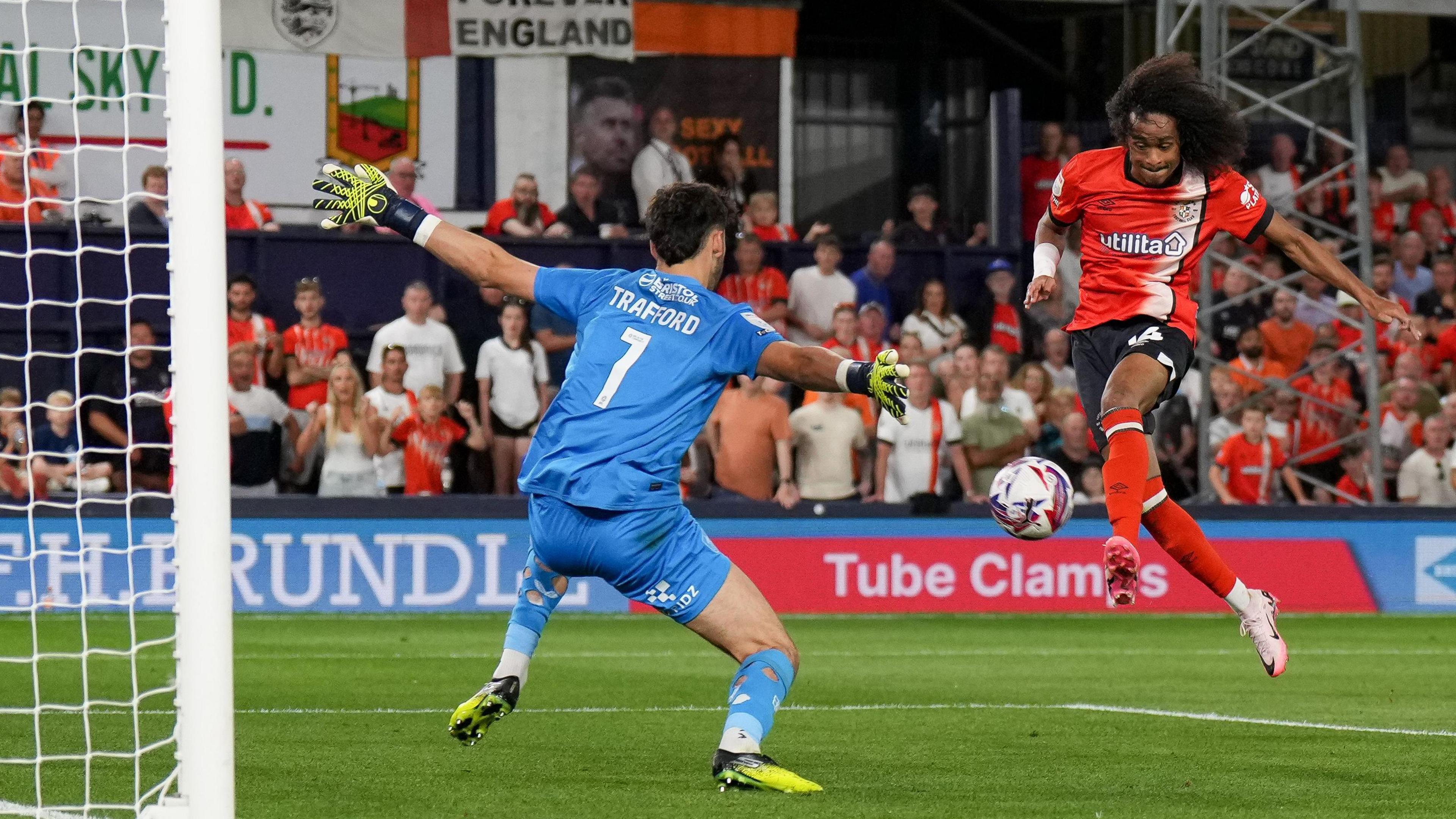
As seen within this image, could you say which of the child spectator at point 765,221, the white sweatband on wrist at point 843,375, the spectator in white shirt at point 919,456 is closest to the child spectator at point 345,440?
the spectator in white shirt at point 919,456

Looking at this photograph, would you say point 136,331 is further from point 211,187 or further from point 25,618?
point 211,187

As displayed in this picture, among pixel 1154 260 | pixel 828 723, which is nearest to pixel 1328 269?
pixel 1154 260

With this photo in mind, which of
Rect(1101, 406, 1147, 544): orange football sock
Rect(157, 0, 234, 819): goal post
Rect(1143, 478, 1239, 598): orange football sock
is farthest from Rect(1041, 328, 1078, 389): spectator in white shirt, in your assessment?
Rect(157, 0, 234, 819): goal post

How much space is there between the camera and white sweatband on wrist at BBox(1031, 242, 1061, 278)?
756 cm

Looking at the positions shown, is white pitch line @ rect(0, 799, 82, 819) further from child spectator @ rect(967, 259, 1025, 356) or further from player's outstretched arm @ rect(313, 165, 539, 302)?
child spectator @ rect(967, 259, 1025, 356)

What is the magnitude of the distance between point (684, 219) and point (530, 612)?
145 cm

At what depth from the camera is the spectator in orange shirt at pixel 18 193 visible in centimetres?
1370

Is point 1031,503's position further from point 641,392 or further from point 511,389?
point 511,389

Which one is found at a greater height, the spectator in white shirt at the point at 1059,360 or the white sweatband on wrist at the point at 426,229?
the white sweatband on wrist at the point at 426,229

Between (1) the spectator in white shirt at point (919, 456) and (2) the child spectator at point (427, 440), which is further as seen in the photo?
(1) the spectator in white shirt at point (919, 456)

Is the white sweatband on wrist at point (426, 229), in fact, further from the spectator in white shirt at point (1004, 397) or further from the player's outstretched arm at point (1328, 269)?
the spectator in white shirt at point (1004, 397)

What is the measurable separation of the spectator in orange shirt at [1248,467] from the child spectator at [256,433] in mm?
7438

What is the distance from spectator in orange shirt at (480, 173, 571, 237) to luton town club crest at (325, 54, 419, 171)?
3.44 meters

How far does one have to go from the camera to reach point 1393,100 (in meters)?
22.9
